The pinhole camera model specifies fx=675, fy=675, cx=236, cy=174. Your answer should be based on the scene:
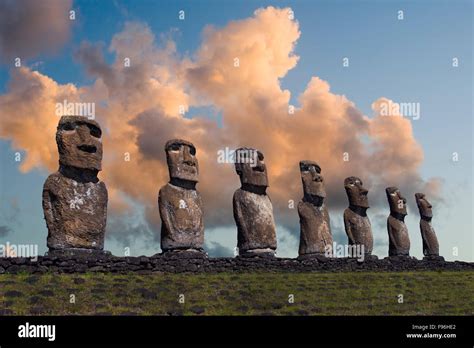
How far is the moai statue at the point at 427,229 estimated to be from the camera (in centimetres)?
3562

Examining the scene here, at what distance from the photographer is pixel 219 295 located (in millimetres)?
16828

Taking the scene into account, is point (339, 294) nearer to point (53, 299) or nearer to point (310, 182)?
point (53, 299)

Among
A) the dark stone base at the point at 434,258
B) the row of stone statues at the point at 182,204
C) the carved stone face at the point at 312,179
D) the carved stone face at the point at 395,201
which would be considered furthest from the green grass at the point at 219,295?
the dark stone base at the point at 434,258

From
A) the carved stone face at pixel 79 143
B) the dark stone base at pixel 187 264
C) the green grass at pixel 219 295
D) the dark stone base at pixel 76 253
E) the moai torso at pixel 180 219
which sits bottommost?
the green grass at pixel 219 295

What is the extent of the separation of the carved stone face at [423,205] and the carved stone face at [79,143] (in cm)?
2158

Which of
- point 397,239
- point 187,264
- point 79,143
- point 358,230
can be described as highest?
point 79,143

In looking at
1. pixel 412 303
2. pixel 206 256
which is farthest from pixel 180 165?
pixel 412 303

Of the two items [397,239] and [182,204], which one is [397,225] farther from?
[182,204]

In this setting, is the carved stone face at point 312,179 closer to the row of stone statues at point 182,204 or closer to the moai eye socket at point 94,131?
the row of stone statues at point 182,204

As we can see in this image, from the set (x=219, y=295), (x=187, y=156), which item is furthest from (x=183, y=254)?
(x=219, y=295)

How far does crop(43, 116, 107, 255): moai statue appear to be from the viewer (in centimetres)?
1938

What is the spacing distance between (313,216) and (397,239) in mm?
7498

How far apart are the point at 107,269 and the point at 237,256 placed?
19.0 feet

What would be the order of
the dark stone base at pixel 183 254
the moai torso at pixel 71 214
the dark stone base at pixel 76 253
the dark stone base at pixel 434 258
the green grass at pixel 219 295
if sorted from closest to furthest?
the green grass at pixel 219 295 < the dark stone base at pixel 76 253 < the moai torso at pixel 71 214 < the dark stone base at pixel 183 254 < the dark stone base at pixel 434 258
